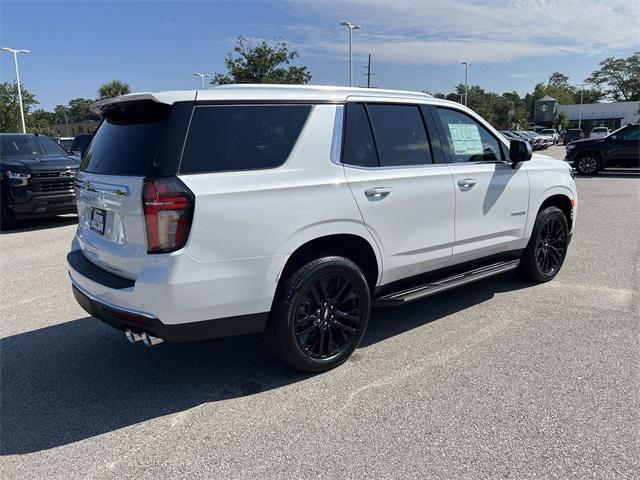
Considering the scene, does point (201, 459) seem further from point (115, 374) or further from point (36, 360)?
point (36, 360)

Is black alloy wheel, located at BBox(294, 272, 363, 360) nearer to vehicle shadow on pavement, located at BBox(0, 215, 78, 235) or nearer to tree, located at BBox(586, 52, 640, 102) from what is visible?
vehicle shadow on pavement, located at BBox(0, 215, 78, 235)

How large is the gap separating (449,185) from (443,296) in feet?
4.83

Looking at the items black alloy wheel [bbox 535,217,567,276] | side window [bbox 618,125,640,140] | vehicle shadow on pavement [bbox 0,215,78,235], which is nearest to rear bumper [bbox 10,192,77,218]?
vehicle shadow on pavement [bbox 0,215,78,235]

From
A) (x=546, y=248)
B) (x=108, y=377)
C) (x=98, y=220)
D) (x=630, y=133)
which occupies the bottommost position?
(x=108, y=377)

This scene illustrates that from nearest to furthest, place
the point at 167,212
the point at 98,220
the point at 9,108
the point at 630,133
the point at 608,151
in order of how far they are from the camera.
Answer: the point at 167,212 < the point at 98,220 < the point at 630,133 < the point at 608,151 < the point at 9,108

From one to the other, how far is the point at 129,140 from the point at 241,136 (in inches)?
29.0

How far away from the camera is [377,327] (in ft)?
14.2

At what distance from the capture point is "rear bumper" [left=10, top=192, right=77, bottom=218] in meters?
9.23

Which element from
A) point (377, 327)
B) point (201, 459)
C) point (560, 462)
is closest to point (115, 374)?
point (201, 459)

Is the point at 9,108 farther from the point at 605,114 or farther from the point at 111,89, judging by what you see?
the point at 605,114

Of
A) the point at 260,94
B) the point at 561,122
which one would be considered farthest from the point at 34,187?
the point at 561,122

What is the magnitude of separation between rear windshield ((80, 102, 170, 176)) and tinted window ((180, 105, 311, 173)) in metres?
0.22

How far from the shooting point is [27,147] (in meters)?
10.4

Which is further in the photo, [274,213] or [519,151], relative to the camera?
[519,151]
